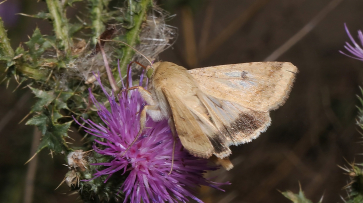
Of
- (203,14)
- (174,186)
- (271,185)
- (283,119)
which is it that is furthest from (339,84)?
(174,186)

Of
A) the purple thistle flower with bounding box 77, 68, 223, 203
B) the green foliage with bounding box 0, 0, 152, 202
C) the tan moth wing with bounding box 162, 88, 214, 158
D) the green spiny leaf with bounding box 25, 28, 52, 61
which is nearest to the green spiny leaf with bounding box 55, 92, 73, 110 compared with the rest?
the green foliage with bounding box 0, 0, 152, 202

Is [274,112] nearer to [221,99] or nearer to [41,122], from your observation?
[221,99]

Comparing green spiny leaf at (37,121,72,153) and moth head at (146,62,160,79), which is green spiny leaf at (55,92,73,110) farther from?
moth head at (146,62,160,79)

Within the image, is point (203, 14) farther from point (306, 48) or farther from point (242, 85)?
point (242, 85)

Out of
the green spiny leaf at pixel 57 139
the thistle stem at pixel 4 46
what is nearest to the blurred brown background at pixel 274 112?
the thistle stem at pixel 4 46

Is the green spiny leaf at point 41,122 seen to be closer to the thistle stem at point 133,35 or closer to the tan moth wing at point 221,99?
the thistle stem at point 133,35
